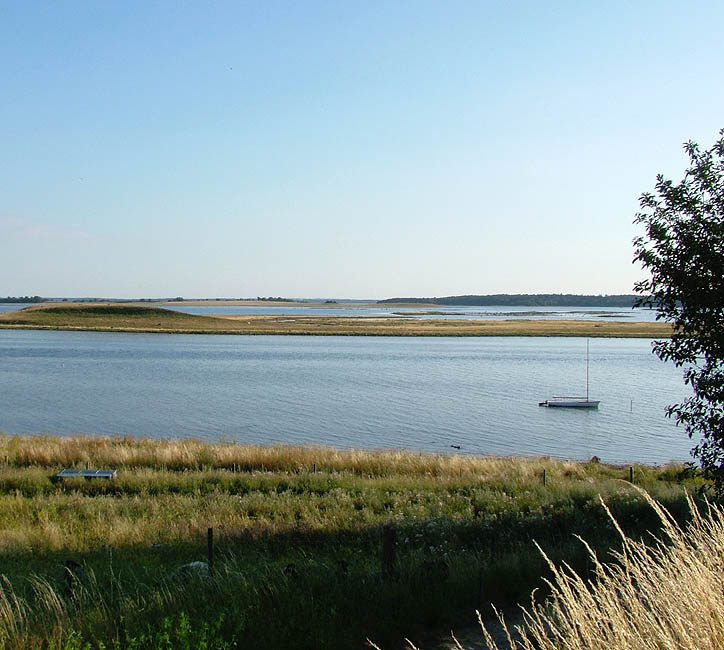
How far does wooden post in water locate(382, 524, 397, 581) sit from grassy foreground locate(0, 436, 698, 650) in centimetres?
3

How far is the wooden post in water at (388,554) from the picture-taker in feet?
28.0

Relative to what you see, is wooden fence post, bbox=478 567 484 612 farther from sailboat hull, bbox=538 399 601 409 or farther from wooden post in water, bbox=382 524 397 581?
sailboat hull, bbox=538 399 601 409

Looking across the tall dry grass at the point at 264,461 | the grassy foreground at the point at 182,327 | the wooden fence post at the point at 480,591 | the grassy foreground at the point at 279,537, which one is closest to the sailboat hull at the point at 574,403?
the grassy foreground at the point at 279,537

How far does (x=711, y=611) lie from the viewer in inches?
179

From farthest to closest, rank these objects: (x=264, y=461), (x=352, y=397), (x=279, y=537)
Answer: (x=352, y=397) → (x=264, y=461) → (x=279, y=537)

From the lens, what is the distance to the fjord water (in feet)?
101

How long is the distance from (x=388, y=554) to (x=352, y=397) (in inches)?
1310

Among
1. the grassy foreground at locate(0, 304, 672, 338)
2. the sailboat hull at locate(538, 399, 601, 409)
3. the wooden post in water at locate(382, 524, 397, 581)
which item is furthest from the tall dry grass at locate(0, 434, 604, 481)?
the grassy foreground at locate(0, 304, 672, 338)

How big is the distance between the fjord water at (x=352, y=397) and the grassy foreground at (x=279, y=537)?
22.1 feet

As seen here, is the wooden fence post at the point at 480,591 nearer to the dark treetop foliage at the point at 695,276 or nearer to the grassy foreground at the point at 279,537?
the grassy foreground at the point at 279,537

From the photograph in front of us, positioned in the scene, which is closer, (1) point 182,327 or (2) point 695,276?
(2) point 695,276

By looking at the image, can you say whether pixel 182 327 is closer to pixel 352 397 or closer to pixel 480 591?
pixel 352 397

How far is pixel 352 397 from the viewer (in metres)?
41.8

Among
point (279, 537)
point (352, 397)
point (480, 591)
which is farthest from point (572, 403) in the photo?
point (480, 591)
